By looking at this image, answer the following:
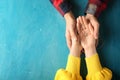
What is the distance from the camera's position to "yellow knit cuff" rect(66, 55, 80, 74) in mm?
1050

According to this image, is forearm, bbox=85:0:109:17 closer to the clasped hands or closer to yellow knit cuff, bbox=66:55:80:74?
the clasped hands

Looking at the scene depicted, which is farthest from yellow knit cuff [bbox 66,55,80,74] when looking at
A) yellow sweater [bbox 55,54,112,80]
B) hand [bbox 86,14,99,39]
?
hand [bbox 86,14,99,39]

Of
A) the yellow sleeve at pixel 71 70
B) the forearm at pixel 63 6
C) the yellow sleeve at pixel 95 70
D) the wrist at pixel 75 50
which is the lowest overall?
Answer: the yellow sleeve at pixel 95 70

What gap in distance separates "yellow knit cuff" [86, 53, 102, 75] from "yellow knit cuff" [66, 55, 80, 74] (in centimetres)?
4

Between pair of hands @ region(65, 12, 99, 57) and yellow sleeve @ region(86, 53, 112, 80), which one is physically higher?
pair of hands @ region(65, 12, 99, 57)

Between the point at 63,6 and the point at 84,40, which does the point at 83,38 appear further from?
the point at 63,6

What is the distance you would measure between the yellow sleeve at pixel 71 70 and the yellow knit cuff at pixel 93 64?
0.04 m

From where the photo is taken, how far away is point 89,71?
1.05 metres

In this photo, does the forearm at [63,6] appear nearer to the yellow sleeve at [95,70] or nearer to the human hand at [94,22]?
the human hand at [94,22]

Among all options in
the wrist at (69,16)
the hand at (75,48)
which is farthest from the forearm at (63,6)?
the hand at (75,48)

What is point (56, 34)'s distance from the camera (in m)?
1.15

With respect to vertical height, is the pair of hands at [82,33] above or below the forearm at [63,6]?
below

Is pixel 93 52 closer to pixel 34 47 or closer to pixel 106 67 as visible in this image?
pixel 106 67

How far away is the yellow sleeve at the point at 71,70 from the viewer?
1.03m
